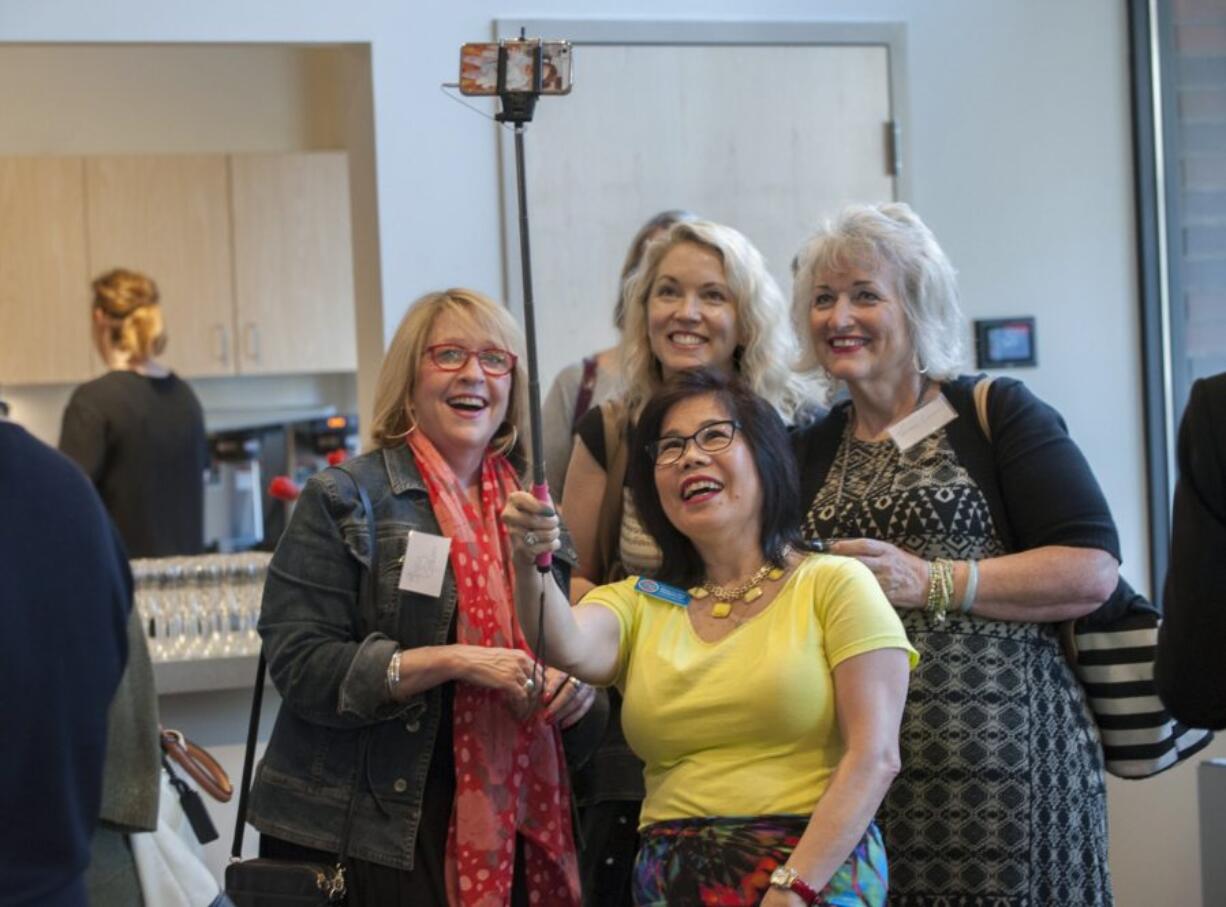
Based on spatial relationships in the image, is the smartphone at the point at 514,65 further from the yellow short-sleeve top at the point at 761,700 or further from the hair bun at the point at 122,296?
the hair bun at the point at 122,296

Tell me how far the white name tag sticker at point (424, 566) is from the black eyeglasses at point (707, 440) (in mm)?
365

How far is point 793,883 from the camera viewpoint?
1.99 metres

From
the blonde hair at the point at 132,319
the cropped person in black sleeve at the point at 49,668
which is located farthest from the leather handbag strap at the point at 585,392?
the blonde hair at the point at 132,319

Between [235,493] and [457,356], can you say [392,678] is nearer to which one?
[457,356]

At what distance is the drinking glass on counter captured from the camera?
12.6 feet

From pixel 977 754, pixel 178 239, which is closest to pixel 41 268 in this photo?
pixel 178 239

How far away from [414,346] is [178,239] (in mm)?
4464

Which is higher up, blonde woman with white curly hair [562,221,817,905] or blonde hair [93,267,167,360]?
blonde hair [93,267,167,360]

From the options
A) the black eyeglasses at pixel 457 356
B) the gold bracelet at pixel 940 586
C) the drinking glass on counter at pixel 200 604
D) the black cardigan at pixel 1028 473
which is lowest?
the drinking glass on counter at pixel 200 604

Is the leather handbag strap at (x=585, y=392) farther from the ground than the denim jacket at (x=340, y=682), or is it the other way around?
the leather handbag strap at (x=585, y=392)

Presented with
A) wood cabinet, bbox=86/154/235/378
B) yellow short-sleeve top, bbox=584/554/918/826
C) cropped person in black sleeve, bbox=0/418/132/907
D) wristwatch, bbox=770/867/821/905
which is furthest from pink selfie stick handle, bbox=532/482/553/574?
wood cabinet, bbox=86/154/235/378

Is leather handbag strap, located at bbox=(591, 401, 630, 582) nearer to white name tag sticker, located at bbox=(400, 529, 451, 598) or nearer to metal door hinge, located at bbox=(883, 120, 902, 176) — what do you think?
white name tag sticker, located at bbox=(400, 529, 451, 598)

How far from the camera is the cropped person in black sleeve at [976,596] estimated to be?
Answer: 2346 millimetres

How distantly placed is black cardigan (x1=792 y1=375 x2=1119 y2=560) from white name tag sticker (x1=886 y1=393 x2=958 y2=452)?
0.04ft
